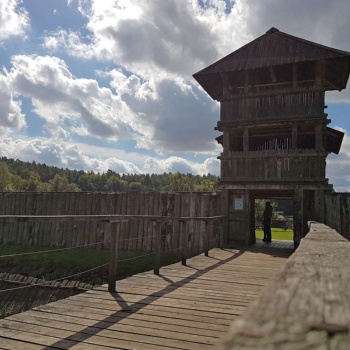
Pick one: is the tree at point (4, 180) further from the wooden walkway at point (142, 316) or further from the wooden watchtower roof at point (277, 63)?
the wooden walkway at point (142, 316)

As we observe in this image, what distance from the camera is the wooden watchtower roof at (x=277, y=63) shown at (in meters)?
15.3

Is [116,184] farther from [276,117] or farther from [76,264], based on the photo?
[276,117]

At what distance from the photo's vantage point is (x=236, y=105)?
647 inches

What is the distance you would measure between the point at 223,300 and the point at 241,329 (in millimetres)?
5574

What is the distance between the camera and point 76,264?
15102 millimetres

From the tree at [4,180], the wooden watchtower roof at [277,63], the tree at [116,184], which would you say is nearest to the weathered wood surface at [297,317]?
the wooden watchtower roof at [277,63]

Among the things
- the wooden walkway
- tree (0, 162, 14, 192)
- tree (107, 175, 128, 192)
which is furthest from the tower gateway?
tree (107, 175, 128, 192)

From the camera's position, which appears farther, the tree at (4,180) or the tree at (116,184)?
the tree at (116,184)

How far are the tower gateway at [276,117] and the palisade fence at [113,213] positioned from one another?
1.42 metres

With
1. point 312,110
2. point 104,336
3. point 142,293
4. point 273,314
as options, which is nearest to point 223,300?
point 142,293

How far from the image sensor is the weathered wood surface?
0.65 m

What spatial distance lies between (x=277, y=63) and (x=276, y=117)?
2476 mm

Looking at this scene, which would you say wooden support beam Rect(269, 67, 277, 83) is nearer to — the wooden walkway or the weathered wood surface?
the wooden walkway

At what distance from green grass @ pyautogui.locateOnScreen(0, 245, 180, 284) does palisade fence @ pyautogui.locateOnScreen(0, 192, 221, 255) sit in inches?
22.5
